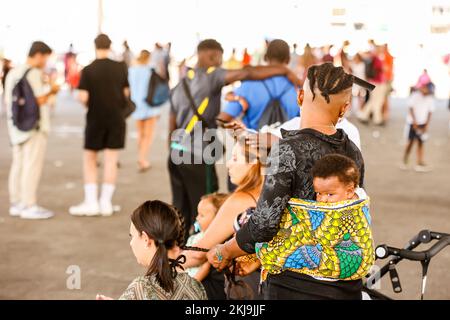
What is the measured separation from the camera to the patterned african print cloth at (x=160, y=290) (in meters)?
2.71

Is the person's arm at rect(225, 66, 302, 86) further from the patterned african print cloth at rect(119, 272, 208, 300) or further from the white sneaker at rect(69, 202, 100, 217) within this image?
the patterned african print cloth at rect(119, 272, 208, 300)

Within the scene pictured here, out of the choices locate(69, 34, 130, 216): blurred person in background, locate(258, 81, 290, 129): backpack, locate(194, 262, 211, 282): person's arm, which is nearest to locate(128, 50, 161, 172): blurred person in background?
locate(69, 34, 130, 216): blurred person in background

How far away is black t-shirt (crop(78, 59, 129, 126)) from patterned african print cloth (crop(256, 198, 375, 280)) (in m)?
5.35

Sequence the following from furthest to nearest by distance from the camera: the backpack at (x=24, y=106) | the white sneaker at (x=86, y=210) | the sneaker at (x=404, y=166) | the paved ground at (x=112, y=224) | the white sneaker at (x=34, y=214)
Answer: the sneaker at (x=404, y=166), the white sneaker at (x=86, y=210), the white sneaker at (x=34, y=214), the backpack at (x=24, y=106), the paved ground at (x=112, y=224)

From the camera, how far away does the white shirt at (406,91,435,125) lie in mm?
11031

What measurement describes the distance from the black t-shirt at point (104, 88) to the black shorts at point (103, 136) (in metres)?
0.05

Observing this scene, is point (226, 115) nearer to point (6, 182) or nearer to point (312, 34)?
point (6, 182)


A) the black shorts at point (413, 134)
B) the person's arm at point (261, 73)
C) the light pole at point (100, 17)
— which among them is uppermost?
the light pole at point (100, 17)

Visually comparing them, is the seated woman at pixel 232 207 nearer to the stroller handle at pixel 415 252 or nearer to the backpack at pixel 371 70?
the stroller handle at pixel 415 252

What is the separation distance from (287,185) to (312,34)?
2329 centimetres

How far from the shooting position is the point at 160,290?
9.02 ft

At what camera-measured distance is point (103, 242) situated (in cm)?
711

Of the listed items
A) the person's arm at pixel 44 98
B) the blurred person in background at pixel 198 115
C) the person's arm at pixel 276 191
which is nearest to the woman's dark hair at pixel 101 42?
the person's arm at pixel 44 98

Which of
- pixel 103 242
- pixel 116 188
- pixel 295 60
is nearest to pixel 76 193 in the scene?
pixel 116 188
